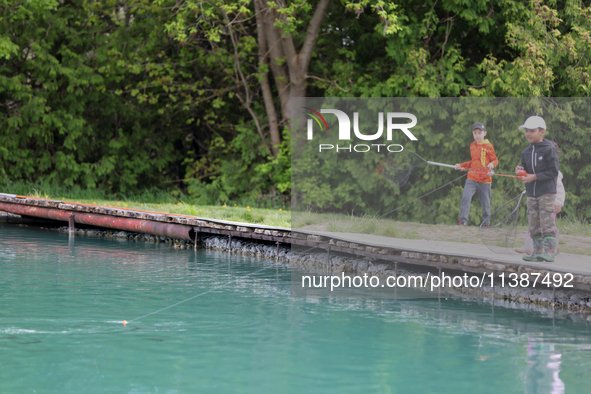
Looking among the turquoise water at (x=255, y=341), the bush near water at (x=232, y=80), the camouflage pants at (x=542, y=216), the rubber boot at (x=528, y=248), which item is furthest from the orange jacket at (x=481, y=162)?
the bush near water at (x=232, y=80)

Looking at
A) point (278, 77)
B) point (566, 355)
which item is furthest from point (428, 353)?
point (278, 77)

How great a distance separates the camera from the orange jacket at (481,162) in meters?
10.6

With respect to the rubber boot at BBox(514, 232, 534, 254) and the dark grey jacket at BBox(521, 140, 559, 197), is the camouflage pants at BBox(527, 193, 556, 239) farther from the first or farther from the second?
the rubber boot at BBox(514, 232, 534, 254)

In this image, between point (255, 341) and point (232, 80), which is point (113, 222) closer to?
point (232, 80)

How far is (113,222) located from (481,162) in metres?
8.05

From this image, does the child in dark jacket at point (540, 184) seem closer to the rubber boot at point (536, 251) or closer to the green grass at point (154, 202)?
the rubber boot at point (536, 251)

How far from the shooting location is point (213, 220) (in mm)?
12930

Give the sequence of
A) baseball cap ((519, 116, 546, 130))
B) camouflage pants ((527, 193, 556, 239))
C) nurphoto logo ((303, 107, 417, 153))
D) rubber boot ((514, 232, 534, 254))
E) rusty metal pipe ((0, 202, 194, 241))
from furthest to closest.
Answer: nurphoto logo ((303, 107, 417, 153)) → rusty metal pipe ((0, 202, 194, 241)) → rubber boot ((514, 232, 534, 254)) → camouflage pants ((527, 193, 556, 239)) → baseball cap ((519, 116, 546, 130))

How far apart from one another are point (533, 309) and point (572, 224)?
4.29 m

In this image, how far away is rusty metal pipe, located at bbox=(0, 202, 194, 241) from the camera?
13.4 m

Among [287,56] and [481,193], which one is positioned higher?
[287,56]

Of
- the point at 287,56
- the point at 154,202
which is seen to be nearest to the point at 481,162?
the point at 287,56

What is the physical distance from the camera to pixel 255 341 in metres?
6.75

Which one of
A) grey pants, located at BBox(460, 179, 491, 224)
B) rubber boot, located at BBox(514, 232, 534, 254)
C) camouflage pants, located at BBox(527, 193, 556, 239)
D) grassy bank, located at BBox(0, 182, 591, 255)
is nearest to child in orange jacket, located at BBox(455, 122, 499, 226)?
grey pants, located at BBox(460, 179, 491, 224)
